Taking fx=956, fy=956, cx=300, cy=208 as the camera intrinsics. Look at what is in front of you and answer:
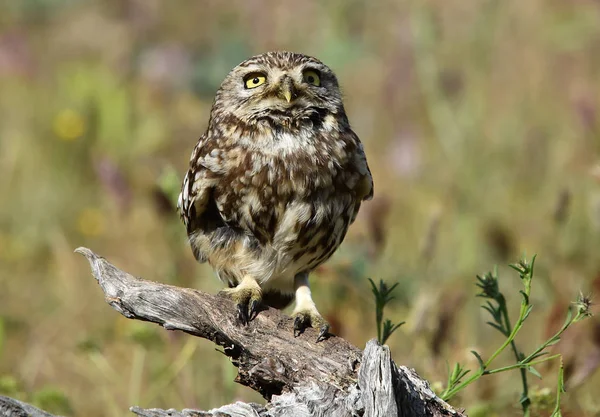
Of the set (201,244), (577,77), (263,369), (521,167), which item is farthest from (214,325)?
(577,77)

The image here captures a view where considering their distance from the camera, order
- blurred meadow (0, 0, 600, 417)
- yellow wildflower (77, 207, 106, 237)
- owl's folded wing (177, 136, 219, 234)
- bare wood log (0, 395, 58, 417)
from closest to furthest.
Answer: bare wood log (0, 395, 58, 417), owl's folded wing (177, 136, 219, 234), blurred meadow (0, 0, 600, 417), yellow wildflower (77, 207, 106, 237)

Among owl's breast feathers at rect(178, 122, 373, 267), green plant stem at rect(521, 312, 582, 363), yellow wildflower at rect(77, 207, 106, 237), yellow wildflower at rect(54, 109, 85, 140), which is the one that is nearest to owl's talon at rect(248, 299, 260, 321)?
owl's breast feathers at rect(178, 122, 373, 267)

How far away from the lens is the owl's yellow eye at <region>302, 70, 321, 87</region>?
3.47 m

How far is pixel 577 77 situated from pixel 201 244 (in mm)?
5138

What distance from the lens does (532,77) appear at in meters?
7.98

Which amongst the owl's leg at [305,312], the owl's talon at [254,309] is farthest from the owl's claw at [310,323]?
the owl's talon at [254,309]

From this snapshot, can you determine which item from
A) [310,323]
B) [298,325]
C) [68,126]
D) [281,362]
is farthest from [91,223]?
[281,362]

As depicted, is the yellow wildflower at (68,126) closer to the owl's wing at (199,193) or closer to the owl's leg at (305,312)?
the owl's wing at (199,193)

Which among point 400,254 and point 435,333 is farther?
point 400,254

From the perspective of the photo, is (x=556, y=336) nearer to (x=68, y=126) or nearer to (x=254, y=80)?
(x=254, y=80)

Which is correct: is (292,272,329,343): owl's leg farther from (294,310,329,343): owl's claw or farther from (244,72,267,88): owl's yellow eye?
(244,72,267,88): owl's yellow eye

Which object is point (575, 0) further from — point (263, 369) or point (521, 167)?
point (263, 369)

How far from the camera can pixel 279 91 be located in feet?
11.0

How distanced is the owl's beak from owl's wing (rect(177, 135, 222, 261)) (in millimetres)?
346
